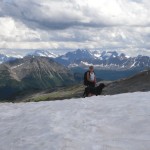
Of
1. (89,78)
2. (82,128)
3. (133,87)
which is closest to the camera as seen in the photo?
(82,128)

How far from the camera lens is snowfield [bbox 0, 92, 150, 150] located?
13914mm

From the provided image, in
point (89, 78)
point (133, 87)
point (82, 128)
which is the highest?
point (89, 78)

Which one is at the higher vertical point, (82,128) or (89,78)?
(89,78)

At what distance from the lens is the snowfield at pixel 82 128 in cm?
1391

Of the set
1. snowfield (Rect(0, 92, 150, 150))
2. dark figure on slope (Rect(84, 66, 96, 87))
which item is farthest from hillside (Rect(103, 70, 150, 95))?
snowfield (Rect(0, 92, 150, 150))

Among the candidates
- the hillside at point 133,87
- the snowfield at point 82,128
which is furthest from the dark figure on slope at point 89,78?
the hillside at point 133,87

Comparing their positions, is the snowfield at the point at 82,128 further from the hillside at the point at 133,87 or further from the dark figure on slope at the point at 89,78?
the hillside at the point at 133,87

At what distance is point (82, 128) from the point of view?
16281mm

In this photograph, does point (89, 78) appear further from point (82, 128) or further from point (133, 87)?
point (133, 87)

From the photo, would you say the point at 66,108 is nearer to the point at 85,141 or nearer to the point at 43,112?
the point at 43,112

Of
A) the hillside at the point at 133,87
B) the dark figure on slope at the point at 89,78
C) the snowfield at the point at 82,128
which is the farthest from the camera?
the hillside at the point at 133,87

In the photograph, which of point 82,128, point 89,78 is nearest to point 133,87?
point 89,78

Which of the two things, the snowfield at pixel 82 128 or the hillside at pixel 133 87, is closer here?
the snowfield at pixel 82 128

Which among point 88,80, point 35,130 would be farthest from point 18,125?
point 88,80
